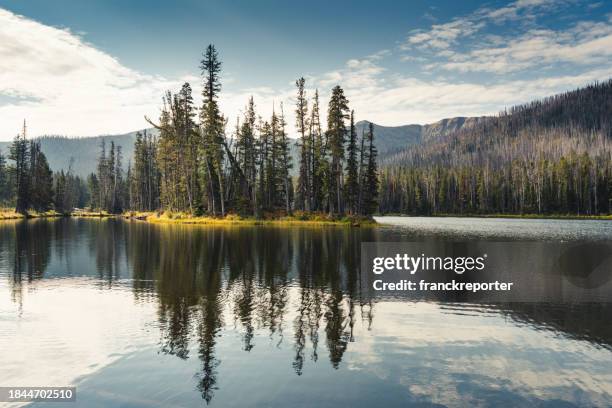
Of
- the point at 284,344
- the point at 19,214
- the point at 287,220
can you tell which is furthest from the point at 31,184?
the point at 284,344

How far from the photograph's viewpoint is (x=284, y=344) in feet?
43.1

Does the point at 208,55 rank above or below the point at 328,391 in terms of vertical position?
above

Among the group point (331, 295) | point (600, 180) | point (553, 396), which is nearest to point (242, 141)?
point (331, 295)

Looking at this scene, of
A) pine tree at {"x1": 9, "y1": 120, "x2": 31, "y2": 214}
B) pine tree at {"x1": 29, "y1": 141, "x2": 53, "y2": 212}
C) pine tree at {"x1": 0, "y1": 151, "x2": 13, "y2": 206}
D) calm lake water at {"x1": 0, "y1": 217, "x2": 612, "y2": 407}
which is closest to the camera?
calm lake water at {"x1": 0, "y1": 217, "x2": 612, "y2": 407}

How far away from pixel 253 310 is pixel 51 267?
1725 cm

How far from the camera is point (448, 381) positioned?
10508 mm

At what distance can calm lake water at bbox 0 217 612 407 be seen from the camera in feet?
32.3

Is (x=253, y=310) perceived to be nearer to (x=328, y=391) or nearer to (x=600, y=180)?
(x=328, y=391)

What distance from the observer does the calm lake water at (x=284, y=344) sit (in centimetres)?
984

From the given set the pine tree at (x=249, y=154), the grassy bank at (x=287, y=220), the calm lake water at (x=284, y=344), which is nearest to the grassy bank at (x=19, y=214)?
the grassy bank at (x=287, y=220)

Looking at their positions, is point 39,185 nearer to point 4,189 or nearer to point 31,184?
Result: point 31,184

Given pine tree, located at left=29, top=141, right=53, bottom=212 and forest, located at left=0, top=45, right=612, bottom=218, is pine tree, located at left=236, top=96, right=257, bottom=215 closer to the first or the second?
forest, located at left=0, top=45, right=612, bottom=218

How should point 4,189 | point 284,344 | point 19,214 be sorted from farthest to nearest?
point 4,189
point 19,214
point 284,344

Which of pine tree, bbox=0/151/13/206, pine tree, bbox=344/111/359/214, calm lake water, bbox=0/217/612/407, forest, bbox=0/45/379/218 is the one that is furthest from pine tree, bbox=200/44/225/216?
pine tree, bbox=0/151/13/206
